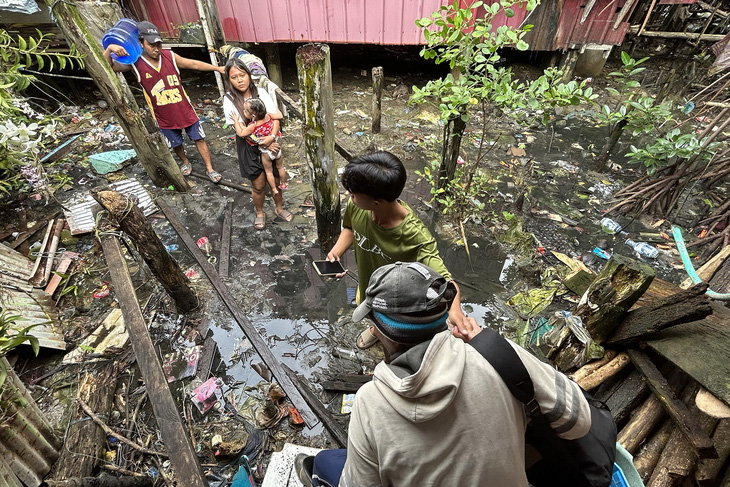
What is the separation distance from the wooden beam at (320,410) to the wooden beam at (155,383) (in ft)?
3.36

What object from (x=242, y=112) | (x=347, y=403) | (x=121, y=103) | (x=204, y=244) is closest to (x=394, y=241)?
(x=347, y=403)

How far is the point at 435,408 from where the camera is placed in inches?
36.8

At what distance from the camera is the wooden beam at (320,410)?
252cm

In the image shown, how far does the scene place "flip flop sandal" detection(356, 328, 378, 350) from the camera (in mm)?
3152

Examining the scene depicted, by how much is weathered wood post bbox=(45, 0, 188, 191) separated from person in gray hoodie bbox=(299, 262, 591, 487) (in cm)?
464

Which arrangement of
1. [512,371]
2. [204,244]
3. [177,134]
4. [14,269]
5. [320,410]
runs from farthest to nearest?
[177,134]
[204,244]
[14,269]
[320,410]
[512,371]

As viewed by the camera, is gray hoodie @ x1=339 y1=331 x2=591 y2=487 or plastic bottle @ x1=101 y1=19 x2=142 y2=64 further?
plastic bottle @ x1=101 y1=19 x2=142 y2=64

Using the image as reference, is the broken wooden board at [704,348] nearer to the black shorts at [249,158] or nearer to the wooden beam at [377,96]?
the black shorts at [249,158]

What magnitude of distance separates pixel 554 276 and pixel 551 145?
142 inches

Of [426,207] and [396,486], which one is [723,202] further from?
[396,486]

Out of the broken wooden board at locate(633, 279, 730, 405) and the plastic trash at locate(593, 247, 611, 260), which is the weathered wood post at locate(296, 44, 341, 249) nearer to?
the broken wooden board at locate(633, 279, 730, 405)

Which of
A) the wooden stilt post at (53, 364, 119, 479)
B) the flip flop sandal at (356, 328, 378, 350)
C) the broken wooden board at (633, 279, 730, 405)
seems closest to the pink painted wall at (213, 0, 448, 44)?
the flip flop sandal at (356, 328, 378, 350)

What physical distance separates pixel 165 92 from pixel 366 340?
4.27 meters

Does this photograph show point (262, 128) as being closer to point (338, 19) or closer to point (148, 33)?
point (148, 33)
